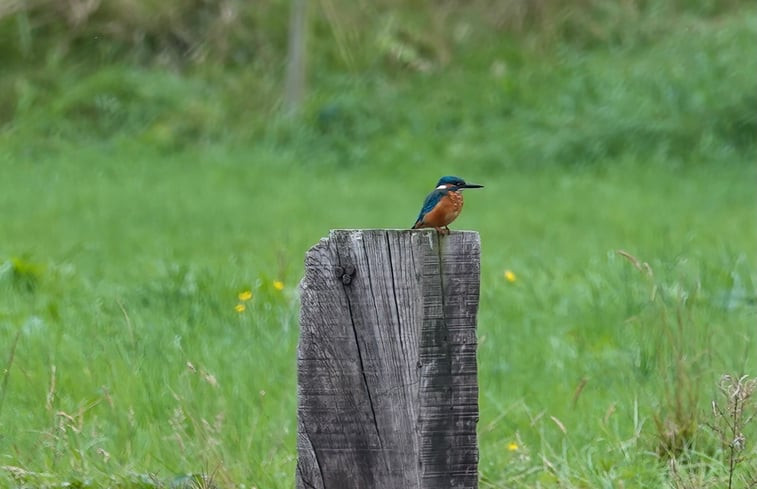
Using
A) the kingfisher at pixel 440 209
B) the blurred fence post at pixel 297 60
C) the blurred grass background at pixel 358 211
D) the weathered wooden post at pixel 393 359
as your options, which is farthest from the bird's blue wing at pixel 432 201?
the blurred fence post at pixel 297 60

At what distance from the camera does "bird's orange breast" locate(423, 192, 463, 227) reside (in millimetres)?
3211

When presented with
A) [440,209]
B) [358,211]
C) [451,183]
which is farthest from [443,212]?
[358,211]

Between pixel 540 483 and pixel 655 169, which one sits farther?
pixel 655 169

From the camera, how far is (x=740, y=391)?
3.14 m

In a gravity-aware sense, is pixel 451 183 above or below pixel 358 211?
below

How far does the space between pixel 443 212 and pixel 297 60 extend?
10811 millimetres

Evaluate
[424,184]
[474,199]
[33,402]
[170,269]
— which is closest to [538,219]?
[474,199]

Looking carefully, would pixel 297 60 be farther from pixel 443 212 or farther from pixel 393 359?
pixel 393 359

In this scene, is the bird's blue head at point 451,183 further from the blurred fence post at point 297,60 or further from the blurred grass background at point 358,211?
the blurred fence post at point 297,60

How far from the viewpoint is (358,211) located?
10.4 m

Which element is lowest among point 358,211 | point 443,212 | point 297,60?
point 443,212

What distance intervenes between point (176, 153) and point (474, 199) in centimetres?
345

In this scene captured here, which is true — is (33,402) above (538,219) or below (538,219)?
below

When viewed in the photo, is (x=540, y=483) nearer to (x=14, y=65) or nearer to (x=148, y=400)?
(x=148, y=400)
